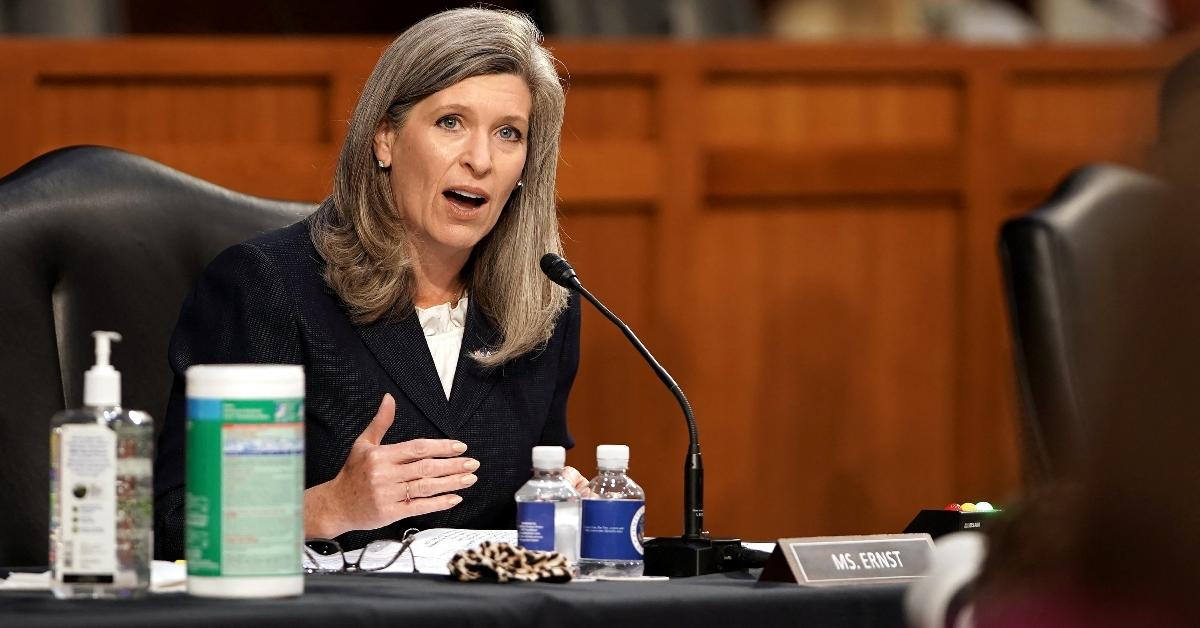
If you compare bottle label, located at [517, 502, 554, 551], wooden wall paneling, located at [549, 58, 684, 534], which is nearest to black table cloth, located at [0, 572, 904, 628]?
bottle label, located at [517, 502, 554, 551]

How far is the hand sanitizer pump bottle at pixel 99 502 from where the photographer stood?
1.20 meters

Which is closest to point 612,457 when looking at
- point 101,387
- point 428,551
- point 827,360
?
→ point 428,551

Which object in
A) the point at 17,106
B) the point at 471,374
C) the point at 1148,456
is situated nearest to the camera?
the point at 1148,456

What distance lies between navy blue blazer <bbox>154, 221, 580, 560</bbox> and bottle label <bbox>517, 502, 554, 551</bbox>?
0.47m

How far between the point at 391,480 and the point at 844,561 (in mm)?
468

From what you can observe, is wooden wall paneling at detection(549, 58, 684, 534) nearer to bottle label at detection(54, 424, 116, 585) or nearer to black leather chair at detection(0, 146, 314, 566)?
black leather chair at detection(0, 146, 314, 566)

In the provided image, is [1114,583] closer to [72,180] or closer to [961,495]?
[72,180]

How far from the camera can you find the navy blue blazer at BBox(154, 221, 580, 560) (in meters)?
1.99

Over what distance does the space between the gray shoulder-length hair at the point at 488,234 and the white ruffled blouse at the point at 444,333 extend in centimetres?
4

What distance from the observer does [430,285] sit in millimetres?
2211

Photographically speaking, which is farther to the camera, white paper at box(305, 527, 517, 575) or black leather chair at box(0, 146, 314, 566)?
black leather chair at box(0, 146, 314, 566)

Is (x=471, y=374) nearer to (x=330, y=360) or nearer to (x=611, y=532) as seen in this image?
(x=330, y=360)

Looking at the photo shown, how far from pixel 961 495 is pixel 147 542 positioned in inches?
89.1

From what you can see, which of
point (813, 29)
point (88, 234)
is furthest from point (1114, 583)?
point (813, 29)
